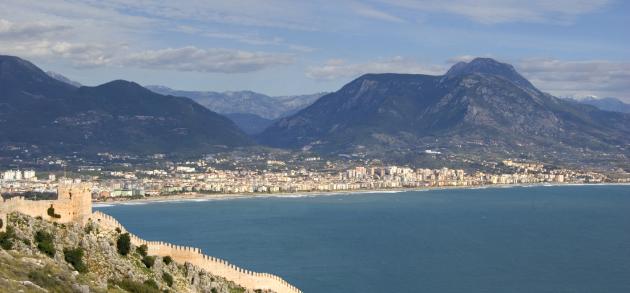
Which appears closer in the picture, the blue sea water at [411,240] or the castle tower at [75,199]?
the castle tower at [75,199]

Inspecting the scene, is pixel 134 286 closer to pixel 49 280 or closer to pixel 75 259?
pixel 75 259

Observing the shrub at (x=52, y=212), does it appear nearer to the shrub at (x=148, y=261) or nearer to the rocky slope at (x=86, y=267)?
the rocky slope at (x=86, y=267)

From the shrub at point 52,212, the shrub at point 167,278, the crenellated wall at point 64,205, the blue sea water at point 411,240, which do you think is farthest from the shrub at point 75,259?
the blue sea water at point 411,240

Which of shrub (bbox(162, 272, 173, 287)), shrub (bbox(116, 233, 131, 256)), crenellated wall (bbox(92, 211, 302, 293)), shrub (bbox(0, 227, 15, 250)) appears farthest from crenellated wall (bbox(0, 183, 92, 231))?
shrub (bbox(162, 272, 173, 287))

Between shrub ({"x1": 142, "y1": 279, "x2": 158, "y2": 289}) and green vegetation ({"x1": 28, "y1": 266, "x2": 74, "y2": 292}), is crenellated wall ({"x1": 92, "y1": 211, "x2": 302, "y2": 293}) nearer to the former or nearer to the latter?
shrub ({"x1": 142, "y1": 279, "x2": 158, "y2": 289})

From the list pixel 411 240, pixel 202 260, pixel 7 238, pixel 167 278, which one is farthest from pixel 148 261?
pixel 411 240

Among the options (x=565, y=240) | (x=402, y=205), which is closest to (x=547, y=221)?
(x=565, y=240)

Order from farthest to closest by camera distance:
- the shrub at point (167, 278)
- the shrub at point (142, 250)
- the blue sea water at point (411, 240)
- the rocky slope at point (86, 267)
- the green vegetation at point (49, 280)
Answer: the blue sea water at point (411, 240)
the shrub at point (142, 250)
the shrub at point (167, 278)
the rocky slope at point (86, 267)
the green vegetation at point (49, 280)

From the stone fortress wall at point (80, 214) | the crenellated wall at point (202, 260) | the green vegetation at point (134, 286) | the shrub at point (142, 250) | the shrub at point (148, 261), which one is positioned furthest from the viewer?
the shrub at point (142, 250)
